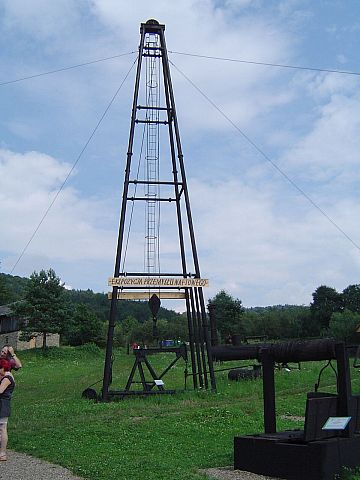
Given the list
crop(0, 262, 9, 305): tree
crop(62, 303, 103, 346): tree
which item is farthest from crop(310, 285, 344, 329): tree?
crop(0, 262, 9, 305): tree

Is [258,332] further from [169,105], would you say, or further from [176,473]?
[176,473]

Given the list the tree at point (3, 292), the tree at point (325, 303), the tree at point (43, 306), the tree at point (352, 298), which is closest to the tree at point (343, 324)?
the tree at point (325, 303)

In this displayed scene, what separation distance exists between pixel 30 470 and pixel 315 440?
3.75 metres

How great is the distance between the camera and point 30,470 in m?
8.20

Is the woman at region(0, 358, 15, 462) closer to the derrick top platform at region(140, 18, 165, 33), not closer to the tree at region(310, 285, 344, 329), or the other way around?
the derrick top platform at region(140, 18, 165, 33)

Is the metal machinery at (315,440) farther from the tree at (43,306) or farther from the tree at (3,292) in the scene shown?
the tree at (3,292)

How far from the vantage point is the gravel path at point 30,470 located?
7.72 metres

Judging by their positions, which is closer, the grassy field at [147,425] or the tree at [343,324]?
the grassy field at [147,425]

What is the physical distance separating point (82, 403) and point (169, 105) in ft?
32.6

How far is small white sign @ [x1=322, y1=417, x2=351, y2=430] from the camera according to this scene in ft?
23.2

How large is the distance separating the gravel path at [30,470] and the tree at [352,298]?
245ft

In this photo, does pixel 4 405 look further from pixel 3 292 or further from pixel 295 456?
pixel 3 292

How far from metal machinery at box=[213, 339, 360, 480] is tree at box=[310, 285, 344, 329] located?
7152 cm

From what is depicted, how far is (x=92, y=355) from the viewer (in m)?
44.4
